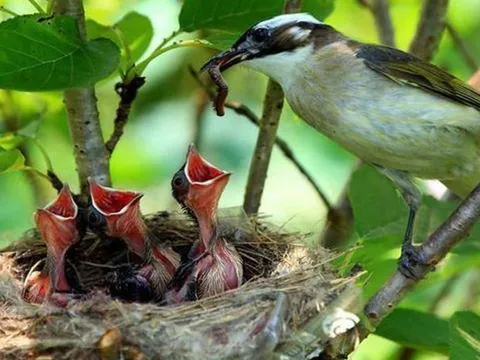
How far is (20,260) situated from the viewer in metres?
4.11

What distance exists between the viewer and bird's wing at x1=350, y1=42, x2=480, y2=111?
3865 mm

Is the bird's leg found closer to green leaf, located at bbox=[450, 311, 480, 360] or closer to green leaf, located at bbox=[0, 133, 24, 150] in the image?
green leaf, located at bbox=[450, 311, 480, 360]

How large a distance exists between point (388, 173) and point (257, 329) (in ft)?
3.60

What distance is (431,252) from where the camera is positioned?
3.25 metres

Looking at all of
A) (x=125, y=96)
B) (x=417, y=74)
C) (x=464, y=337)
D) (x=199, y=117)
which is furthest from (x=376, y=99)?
(x=199, y=117)

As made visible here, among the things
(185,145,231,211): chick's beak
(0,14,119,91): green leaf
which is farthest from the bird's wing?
(0,14,119,91): green leaf

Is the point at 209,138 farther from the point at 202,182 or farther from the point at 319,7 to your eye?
the point at 319,7

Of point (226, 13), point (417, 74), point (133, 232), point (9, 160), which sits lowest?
point (133, 232)

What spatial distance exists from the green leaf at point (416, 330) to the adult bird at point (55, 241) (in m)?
1.11

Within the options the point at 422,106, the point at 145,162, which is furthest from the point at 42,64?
the point at 145,162

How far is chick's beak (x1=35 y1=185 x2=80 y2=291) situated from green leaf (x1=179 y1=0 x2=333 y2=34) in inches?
30.2

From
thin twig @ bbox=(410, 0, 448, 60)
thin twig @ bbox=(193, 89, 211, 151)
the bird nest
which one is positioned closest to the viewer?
the bird nest

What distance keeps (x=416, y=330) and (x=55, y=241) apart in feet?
4.24

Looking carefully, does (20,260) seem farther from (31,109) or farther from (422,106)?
(422,106)
